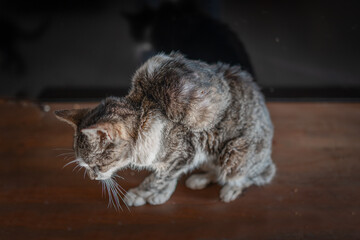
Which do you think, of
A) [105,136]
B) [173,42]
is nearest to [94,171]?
[105,136]

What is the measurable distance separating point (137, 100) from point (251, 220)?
0.62m

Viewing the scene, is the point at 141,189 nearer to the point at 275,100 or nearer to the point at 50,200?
the point at 50,200

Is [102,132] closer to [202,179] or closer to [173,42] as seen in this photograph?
[202,179]

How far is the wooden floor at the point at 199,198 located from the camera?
43.6 inches

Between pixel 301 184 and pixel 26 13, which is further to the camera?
pixel 26 13

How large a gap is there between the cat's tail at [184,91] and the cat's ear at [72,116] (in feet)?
0.56

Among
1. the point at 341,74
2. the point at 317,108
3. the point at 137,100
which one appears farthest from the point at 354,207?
the point at 137,100

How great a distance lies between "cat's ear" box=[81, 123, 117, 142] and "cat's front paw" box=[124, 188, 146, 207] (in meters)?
0.38

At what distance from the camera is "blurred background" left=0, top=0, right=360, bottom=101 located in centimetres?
133

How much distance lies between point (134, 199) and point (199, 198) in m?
0.26

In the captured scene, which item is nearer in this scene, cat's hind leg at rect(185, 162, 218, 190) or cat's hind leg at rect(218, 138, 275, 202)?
cat's hind leg at rect(218, 138, 275, 202)

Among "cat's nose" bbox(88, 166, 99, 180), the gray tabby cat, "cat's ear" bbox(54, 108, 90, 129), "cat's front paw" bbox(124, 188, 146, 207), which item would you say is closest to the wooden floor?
"cat's front paw" bbox(124, 188, 146, 207)

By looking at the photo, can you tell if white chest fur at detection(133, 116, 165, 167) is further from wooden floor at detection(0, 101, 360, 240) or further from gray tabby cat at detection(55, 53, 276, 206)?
wooden floor at detection(0, 101, 360, 240)

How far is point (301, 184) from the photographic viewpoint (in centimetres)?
125
